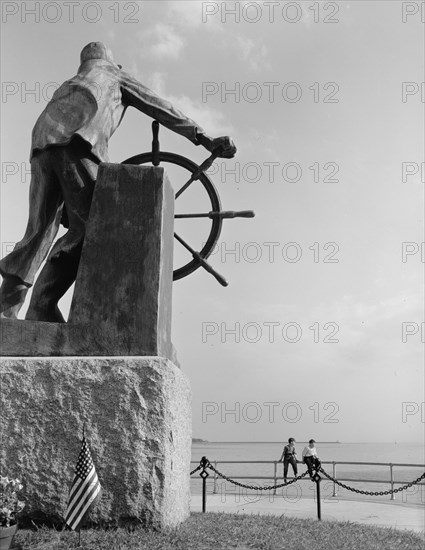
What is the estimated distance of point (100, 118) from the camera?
544 centimetres

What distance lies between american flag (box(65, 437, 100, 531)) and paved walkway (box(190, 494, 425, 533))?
16.7 ft

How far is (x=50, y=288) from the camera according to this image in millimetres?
5258

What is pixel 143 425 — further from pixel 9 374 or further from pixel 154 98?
pixel 154 98

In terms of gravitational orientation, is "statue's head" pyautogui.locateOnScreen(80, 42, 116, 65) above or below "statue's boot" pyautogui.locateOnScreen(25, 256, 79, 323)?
above

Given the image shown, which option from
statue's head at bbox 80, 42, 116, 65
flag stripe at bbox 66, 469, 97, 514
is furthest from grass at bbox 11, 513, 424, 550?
statue's head at bbox 80, 42, 116, 65

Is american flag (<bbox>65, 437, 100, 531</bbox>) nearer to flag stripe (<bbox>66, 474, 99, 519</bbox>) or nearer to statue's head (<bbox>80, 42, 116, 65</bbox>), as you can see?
flag stripe (<bbox>66, 474, 99, 519</bbox>)

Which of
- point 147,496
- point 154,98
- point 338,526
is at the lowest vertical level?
point 338,526

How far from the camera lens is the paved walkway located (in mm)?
8797

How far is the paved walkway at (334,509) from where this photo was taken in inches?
346

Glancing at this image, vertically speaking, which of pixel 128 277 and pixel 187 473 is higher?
pixel 128 277

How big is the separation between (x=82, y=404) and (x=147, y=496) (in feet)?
2.51

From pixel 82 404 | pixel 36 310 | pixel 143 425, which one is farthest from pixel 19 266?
pixel 143 425

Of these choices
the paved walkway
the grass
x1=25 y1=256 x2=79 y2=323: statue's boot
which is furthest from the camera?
the paved walkway

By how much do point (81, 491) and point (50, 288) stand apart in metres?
1.85
